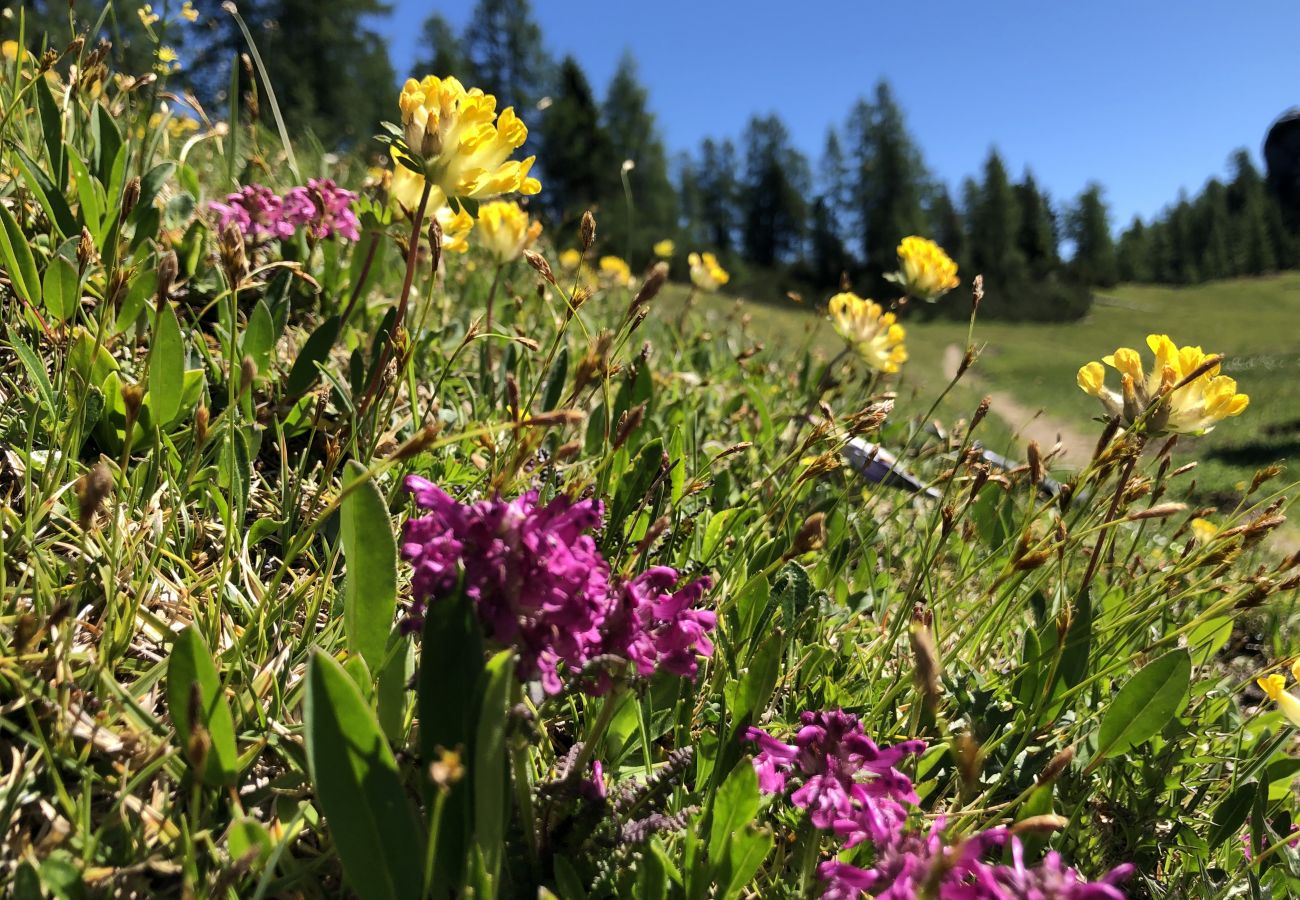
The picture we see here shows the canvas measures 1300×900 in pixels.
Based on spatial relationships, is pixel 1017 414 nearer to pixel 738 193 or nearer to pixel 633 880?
pixel 633 880

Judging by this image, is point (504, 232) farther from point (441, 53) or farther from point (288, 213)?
point (441, 53)

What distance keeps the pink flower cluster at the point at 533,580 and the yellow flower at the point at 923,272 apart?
2.34m

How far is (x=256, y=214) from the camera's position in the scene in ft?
7.50

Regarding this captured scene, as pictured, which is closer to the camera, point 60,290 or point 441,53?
point 60,290

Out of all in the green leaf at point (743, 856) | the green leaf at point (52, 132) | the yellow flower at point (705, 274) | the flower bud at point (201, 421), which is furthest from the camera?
the yellow flower at point (705, 274)

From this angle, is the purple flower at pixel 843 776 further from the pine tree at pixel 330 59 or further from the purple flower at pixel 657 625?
the pine tree at pixel 330 59

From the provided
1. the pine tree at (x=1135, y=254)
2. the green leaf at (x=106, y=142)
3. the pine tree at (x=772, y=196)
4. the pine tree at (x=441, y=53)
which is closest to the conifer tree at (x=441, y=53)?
the pine tree at (x=441, y=53)

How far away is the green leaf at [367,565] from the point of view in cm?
109

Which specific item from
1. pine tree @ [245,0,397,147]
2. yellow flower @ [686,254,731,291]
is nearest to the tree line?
pine tree @ [245,0,397,147]

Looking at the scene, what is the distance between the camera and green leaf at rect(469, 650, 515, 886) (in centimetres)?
79

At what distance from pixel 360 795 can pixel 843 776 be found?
62 cm

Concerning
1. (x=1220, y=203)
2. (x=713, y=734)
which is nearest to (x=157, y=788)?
(x=713, y=734)

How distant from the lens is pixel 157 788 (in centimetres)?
103

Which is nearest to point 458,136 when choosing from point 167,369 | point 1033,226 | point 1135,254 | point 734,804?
point 167,369
